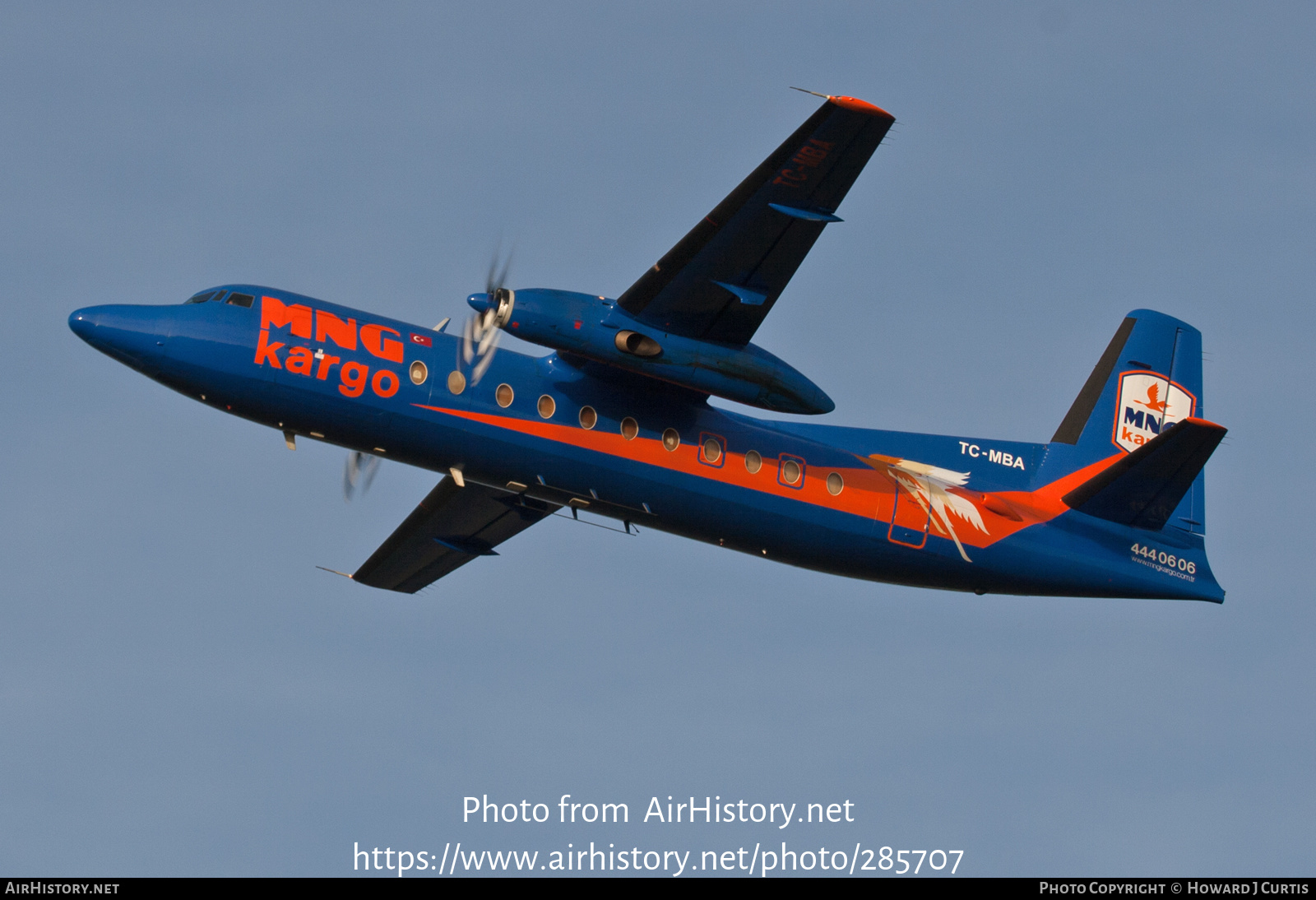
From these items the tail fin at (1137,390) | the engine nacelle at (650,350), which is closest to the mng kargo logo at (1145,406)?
the tail fin at (1137,390)

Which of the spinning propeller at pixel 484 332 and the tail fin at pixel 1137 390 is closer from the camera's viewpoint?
the spinning propeller at pixel 484 332

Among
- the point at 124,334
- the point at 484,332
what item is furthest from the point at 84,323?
the point at 484,332

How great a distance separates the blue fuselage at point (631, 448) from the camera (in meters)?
23.4

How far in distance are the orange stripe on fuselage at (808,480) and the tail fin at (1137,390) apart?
6.21 feet

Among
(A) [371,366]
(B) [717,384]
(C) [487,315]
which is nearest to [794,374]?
(B) [717,384]

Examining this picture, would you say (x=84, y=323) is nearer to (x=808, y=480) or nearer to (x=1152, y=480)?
(x=808, y=480)

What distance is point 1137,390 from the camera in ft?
99.1

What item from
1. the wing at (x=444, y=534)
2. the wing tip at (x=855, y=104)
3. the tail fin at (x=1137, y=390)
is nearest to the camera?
the wing tip at (x=855, y=104)

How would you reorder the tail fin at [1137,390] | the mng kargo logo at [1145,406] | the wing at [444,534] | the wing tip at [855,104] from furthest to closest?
the mng kargo logo at [1145,406] → the tail fin at [1137,390] → the wing at [444,534] → the wing tip at [855,104]

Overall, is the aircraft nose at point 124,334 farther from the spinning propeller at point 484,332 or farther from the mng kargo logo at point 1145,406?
the mng kargo logo at point 1145,406

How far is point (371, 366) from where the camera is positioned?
23.7 metres

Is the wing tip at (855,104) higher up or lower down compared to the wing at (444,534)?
higher up

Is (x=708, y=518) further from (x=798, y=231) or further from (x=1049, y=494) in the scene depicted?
(x=1049, y=494)

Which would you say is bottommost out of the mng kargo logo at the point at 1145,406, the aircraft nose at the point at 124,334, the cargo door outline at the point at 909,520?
the cargo door outline at the point at 909,520
